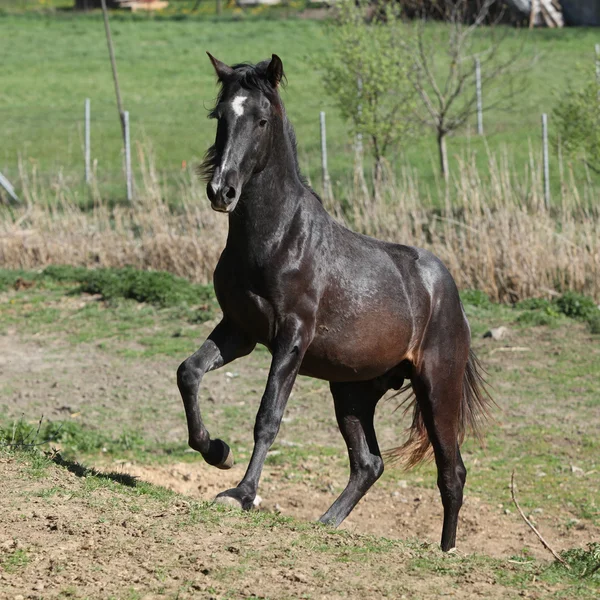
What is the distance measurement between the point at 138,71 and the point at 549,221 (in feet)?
85.1

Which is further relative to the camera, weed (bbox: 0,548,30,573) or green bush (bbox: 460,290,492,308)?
green bush (bbox: 460,290,492,308)

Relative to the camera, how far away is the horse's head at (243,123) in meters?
5.01

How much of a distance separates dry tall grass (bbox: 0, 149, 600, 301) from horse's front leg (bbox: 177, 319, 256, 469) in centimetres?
720

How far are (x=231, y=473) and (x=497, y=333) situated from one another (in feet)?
13.7

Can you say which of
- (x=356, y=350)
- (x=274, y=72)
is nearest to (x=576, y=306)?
(x=356, y=350)

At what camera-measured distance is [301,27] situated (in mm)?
40312

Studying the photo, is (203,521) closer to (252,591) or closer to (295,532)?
(295,532)

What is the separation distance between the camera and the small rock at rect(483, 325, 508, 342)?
438 inches

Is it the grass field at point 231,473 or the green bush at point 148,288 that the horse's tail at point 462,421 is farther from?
the green bush at point 148,288

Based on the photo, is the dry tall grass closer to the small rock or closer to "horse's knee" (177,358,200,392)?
the small rock

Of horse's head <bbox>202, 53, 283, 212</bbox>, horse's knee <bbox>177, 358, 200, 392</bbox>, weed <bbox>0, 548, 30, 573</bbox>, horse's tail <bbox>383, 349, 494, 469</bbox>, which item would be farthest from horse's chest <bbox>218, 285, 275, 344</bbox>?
weed <bbox>0, 548, 30, 573</bbox>

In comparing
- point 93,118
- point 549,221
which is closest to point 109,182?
point 93,118

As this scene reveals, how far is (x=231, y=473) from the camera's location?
7996mm

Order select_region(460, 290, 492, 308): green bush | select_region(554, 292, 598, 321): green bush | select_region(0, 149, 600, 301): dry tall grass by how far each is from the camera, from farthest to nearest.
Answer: select_region(0, 149, 600, 301): dry tall grass < select_region(460, 290, 492, 308): green bush < select_region(554, 292, 598, 321): green bush
